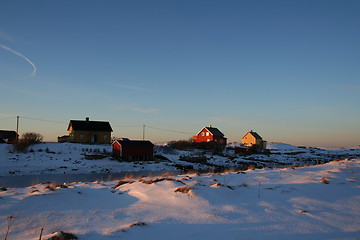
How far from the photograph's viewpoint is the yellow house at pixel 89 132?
1780 inches

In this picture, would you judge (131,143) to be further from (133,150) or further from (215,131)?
(215,131)

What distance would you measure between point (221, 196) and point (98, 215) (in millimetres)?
3229

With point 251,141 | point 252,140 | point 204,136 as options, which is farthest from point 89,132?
point 251,141

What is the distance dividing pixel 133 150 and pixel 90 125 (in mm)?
14856

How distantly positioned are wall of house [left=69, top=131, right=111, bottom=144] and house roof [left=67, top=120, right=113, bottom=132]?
59 centimetres

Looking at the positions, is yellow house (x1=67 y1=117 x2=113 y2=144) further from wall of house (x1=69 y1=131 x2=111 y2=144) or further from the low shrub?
the low shrub

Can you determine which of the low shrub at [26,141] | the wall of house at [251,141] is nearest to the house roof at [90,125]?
the low shrub at [26,141]

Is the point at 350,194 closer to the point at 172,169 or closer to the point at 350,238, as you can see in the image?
the point at 350,238

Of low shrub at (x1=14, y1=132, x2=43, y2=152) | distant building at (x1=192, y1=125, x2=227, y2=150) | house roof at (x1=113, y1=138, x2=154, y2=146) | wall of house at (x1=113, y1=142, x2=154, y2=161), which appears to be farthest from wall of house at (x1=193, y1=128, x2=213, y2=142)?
low shrub at (x1=14, y1=132, x2=43, y2=152)

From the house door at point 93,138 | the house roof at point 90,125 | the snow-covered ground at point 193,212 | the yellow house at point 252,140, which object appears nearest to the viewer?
the snow-covered ground at point 193,212

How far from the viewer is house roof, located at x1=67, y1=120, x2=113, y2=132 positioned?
45562 mm

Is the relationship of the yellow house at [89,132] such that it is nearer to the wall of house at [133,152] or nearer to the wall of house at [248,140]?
the wall of house at [133,152]

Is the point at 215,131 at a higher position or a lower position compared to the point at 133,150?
higher

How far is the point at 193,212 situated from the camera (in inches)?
238
